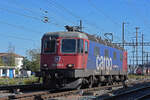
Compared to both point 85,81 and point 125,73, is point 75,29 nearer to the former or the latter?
point 85,81

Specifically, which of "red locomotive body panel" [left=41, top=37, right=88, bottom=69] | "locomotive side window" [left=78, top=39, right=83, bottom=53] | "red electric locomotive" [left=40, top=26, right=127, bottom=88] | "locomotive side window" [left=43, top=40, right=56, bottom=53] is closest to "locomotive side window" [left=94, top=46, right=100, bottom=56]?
"red electric locomotive" [left=40, top=26, right=127, bottom=88]

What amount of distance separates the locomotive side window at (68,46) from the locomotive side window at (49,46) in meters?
0.57

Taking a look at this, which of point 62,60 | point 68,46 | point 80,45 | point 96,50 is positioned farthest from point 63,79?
point 96,50

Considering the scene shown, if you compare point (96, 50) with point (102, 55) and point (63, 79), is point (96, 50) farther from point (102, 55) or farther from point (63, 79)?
point (63, 79)

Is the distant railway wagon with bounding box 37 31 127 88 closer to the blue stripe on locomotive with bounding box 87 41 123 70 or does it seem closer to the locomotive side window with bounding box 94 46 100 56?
the blue stripe on locomotive with bounding box 87 41 123 70

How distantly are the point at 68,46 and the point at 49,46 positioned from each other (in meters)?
1.21

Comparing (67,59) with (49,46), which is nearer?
(67,59)

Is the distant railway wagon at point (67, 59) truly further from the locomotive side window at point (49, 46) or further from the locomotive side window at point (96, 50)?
the locomotive side window at point (96, 50)

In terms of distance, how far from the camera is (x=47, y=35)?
1641 cm

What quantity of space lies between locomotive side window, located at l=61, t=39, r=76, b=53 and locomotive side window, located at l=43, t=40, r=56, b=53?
1.88ft

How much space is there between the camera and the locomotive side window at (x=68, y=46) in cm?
1562

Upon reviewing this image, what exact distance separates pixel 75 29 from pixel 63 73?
3.57 meters

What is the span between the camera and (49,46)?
16.1 metres

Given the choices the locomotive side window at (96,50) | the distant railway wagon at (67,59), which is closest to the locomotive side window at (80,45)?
the distant railway wagon at (67,59)
